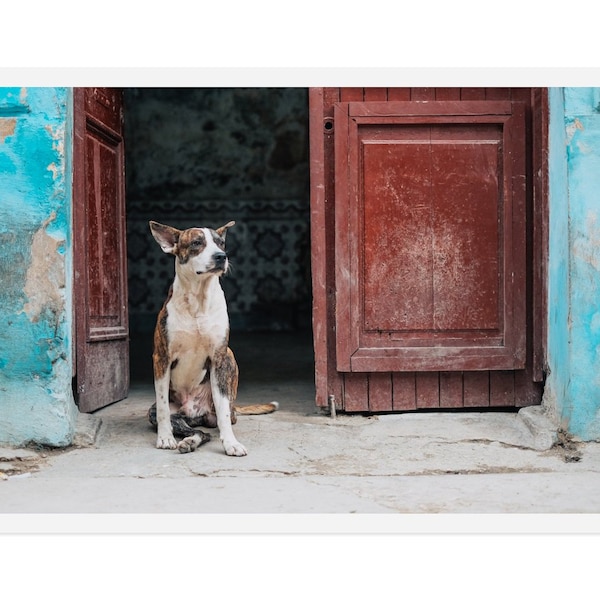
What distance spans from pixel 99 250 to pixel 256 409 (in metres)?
1.54

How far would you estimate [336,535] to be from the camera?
10.4 ft

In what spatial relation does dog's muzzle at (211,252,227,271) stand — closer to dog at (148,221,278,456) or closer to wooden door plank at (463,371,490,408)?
dog at (148,221,278,456)

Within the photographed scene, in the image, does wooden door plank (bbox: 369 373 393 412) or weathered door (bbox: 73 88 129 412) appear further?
wooden door plank (bbox: 369 373 393 412)

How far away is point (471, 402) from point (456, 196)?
1368 millimetres

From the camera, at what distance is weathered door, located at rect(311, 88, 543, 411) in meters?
5.05

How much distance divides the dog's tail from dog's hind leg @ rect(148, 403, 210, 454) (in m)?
0.42

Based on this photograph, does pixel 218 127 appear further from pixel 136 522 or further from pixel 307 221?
pixel 136 522

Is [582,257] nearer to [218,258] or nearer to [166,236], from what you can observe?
[218,258]

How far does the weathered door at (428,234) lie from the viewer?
5.05 meters

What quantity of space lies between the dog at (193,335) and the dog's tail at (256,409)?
0.57 metres

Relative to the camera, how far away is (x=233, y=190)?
11969mm

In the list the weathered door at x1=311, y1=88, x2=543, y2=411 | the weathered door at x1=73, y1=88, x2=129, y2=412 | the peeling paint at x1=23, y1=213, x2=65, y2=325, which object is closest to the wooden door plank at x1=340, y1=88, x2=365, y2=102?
the weathered door at x1=311, y1=88, x2=543, y2=411
